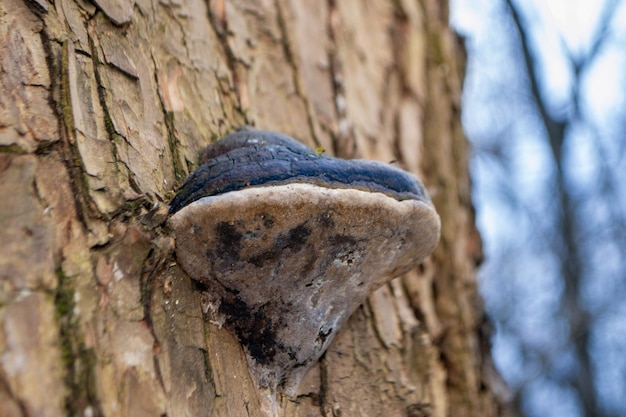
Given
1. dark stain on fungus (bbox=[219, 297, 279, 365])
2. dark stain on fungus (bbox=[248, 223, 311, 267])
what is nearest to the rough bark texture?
dark stain on fungus (bbox=[219, 297, 279, 365])

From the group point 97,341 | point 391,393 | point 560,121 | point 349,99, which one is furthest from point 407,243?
point 560,121

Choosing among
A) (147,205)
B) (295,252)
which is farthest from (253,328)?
(147,205)

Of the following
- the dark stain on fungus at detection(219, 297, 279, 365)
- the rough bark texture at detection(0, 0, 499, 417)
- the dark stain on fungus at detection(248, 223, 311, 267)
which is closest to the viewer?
the rough bark texture at detection(0, 0, 499, 417)

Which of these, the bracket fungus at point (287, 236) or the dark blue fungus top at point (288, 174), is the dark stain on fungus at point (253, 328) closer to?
the bracket fungus at point (287, 236)

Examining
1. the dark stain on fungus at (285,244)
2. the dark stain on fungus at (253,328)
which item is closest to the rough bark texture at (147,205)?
the dark stain on fungus at (253,328)

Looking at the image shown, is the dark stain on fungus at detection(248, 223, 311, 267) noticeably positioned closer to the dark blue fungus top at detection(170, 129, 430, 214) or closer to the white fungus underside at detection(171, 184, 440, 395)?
the white fungus underside at detection(171, 184, 440, 395)

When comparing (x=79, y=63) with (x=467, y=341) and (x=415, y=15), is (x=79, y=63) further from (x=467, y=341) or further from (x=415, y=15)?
(x=415, y=15)
